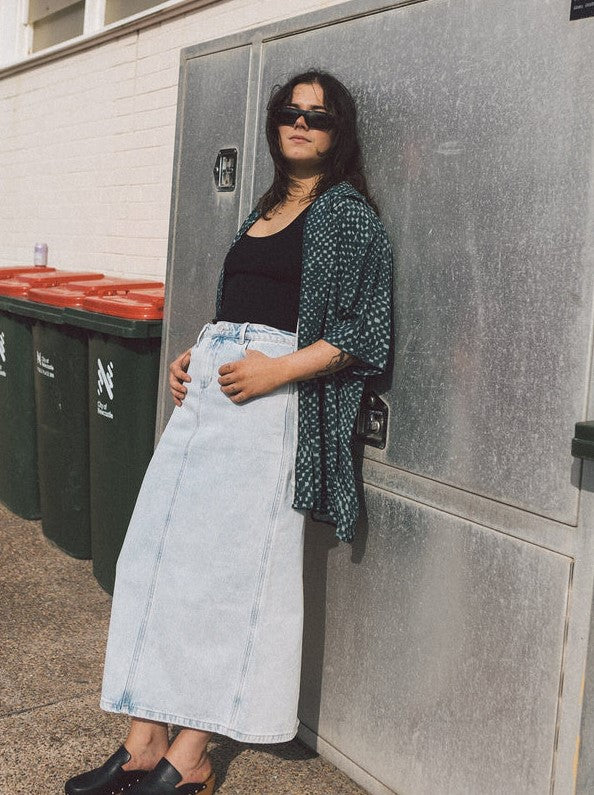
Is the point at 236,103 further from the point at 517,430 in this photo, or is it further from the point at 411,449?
the point at 517,430

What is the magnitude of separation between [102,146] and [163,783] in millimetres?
4577

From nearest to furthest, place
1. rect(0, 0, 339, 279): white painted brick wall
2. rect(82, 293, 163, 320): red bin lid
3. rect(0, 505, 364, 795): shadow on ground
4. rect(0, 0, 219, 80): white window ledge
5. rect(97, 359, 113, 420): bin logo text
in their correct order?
1. rect(0, 505, 364, 795): shadow on ground
2. rect(82, 293, 163, 320): red bin lid
3. rect(97, 359, 113, 420): bin logo text
4. rect(0, 0, 219, 80): white window ledge
5. rect(0, 0, 339, 279): white painted brick wall

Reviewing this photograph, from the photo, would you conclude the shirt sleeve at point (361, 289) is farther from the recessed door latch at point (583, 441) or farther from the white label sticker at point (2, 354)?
the white label sticker at point (2, 354)

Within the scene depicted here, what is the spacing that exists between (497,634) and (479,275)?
838 millimetres

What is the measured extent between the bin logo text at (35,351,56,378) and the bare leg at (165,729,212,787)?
2.34 metres

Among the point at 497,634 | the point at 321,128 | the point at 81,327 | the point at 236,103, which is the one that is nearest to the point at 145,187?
the point at 81,327

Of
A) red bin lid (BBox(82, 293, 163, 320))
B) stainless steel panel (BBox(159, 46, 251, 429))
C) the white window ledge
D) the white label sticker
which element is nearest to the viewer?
stainless steel panel (BBox(159, 46, 251, 429))

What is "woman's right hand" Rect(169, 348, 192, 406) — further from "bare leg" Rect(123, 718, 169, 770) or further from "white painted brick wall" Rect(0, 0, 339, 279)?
"white painted brick wall" Rect(0, 0, 339, 279)

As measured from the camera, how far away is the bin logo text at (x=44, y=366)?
445 cm

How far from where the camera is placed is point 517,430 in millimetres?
2143

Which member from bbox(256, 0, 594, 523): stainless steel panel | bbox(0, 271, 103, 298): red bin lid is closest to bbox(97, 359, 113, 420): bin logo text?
bbox(0, 271, 103, 298): red bin lid

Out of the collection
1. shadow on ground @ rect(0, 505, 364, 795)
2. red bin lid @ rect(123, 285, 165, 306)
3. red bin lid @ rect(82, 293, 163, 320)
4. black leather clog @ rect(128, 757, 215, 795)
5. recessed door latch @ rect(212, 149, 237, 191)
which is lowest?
shadow on ground @ rect(0, 505, 364, 795)

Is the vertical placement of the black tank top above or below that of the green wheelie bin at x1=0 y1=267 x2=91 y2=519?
above

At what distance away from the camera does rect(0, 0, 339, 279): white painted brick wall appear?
211 inches
